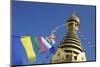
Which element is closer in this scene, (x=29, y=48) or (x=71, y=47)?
(x=29, y=48)

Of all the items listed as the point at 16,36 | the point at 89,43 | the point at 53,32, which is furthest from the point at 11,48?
the point at 89,43

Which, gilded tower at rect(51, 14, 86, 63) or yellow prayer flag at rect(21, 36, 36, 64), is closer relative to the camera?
yellow prayer flag at rect(21, 36, 36, 64)

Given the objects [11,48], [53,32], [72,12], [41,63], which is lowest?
[41,63]

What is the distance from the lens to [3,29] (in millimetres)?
2227

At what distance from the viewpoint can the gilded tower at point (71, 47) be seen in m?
2.48

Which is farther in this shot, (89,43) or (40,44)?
(89,43)

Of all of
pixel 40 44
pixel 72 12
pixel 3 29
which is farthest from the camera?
pixel 72 12

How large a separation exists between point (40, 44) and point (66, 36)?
32 cm

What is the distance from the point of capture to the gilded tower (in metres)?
2.48

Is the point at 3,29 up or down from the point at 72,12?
down

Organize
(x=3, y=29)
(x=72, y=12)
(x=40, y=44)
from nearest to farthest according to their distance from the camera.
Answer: (x=3, y=29)
(x=40, y=44)
(x=72, y=12)

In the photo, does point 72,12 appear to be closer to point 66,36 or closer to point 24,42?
point 66,36

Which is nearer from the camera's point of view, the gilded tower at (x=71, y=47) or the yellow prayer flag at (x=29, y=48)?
the yellow prayer flag at (x=29, y=48)

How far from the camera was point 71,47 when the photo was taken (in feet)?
8.33
